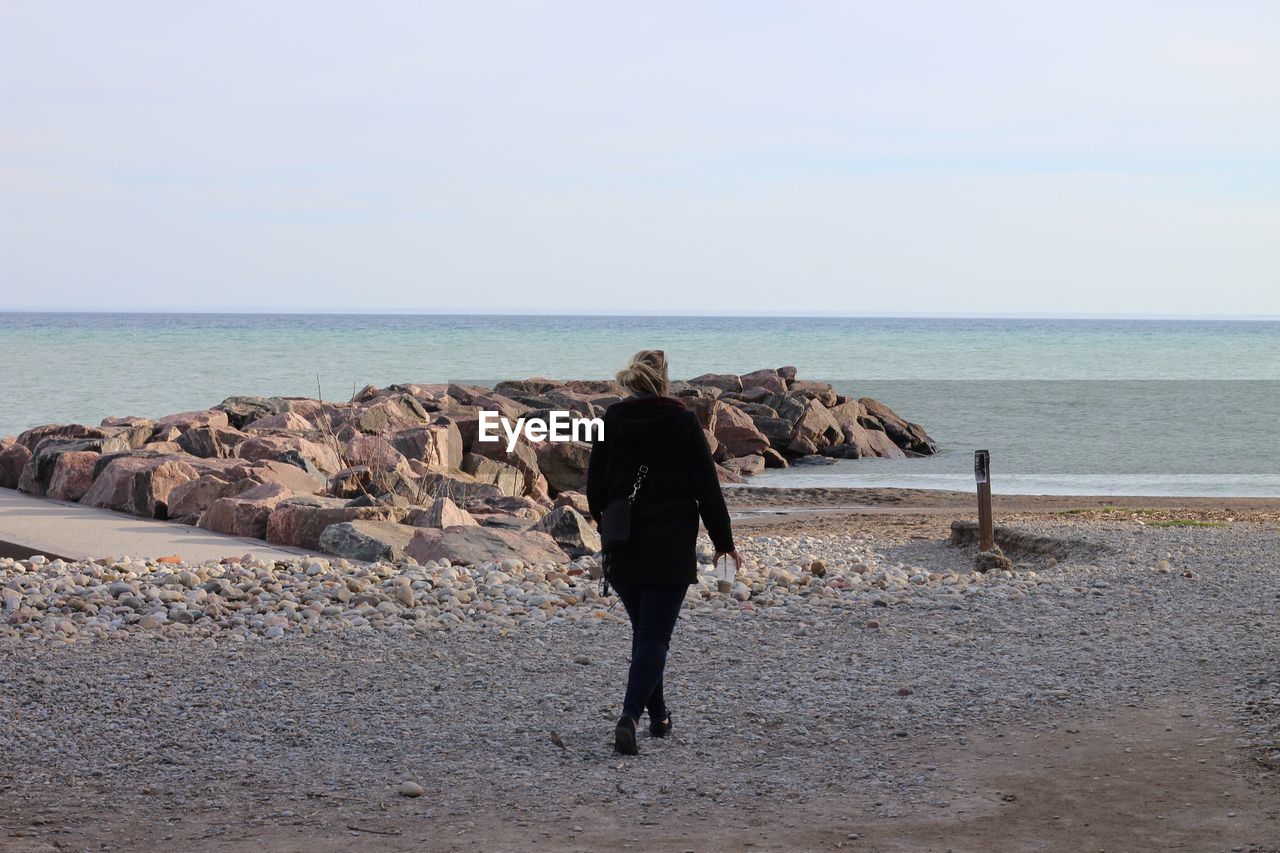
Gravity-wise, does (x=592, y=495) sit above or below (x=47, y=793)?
above

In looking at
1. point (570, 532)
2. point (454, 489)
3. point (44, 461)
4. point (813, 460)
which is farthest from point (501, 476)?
point (813, 460)

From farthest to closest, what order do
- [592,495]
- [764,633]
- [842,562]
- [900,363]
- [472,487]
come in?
[900,363]
[472,487]
[842,562]
[764,633]
[592,495]

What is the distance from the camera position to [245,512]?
11.6m

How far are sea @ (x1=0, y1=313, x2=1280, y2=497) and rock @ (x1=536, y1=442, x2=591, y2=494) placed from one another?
5381mm

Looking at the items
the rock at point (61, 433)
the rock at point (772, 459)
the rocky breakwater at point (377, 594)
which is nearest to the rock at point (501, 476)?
the rock at point (61, 433)

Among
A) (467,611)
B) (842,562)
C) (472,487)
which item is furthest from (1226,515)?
(467,611)

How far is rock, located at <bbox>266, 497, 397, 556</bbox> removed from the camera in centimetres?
1101

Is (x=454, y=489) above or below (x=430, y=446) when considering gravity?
below

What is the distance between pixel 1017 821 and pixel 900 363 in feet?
203

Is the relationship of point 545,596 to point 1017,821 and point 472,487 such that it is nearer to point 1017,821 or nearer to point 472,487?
point 1017,821

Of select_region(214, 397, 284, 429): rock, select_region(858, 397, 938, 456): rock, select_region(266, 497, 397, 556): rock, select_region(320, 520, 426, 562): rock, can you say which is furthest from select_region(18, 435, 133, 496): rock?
select_region(858, 397, 938, 456): rock

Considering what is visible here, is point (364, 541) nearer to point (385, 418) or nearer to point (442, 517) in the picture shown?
point (442, 517)

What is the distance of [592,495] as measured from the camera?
18.7 feet

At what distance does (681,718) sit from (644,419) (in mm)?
1448
